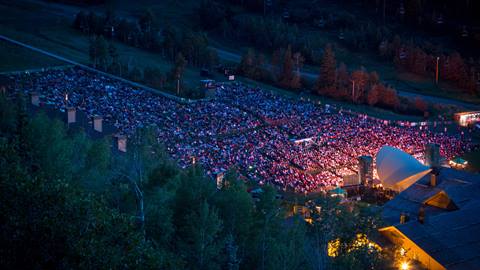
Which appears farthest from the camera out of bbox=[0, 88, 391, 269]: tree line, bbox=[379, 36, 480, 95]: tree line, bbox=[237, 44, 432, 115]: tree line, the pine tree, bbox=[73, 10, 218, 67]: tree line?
bbox=[379, 36, 480, 95]: tree line

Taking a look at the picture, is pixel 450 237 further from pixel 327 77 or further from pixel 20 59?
pixel 20 59

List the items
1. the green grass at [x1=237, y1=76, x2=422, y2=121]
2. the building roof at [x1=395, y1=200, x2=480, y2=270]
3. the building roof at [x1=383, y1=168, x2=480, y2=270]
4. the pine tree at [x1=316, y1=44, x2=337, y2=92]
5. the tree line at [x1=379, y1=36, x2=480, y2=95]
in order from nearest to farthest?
the building roof at [x1=395, y1=200, x2=480, y2=270] → the building roof at [x1=383, y1=168, x2=480, y2=270] → the green grass at [x1=237, y1=76, x2=422, y2=121] → the pine tree at [x1=316, y1=44, x2=337, y2=92] → the tree line at [x1=379, y1=36, x2=480, y2=95]

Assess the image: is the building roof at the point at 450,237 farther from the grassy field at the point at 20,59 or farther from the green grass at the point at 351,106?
the grassy field at the point at 20,59

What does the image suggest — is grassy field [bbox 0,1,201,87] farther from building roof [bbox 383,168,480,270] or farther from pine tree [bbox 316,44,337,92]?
building roof [bbox 383,168,480,270]

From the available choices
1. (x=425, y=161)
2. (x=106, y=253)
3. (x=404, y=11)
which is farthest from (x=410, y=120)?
(x=404, y=11)

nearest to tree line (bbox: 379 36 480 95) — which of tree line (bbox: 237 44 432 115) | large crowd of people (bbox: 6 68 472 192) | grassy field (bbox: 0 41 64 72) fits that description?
tree line (bbox: 237 44 432 115)

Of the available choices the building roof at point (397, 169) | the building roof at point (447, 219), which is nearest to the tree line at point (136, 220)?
the building roof at point (447, 219)
